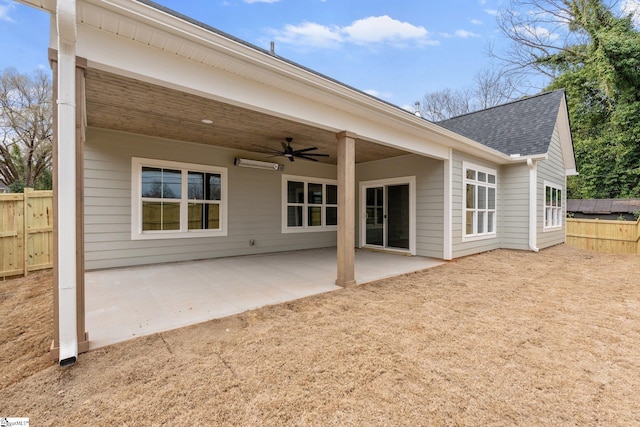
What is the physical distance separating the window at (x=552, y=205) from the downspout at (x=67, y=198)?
10708mm

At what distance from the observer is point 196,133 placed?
17.7 feet

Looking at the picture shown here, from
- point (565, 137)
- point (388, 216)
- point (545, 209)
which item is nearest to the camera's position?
point (388, 216)

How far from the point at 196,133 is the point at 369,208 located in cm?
484

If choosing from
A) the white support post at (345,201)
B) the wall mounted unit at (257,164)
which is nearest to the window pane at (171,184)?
the wall mounted unit at (257,164)

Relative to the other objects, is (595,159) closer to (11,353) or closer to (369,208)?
(369,208)

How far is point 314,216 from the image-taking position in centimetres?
823

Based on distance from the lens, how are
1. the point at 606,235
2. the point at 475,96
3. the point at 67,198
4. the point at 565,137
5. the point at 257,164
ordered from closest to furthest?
the point at 67,198, the point at 257,164, the point at 565,137, the point at 606,235, the point at 475,96

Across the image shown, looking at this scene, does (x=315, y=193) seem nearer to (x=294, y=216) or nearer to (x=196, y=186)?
(x=294, y=216)

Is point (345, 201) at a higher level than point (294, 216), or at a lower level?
higher

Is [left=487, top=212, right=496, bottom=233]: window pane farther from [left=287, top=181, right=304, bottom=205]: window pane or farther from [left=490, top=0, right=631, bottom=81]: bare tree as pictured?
[left=490, top=0, right=631, bottom=81]: bare tree

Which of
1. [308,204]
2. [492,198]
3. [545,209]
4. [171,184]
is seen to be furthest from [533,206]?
[171,184]

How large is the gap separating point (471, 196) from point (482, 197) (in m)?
0.63

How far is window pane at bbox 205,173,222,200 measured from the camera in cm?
638

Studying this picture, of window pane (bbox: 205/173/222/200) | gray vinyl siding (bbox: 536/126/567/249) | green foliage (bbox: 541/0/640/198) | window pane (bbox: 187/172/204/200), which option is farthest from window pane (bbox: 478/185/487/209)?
green foliage (bbox: 541/0/640/198)
